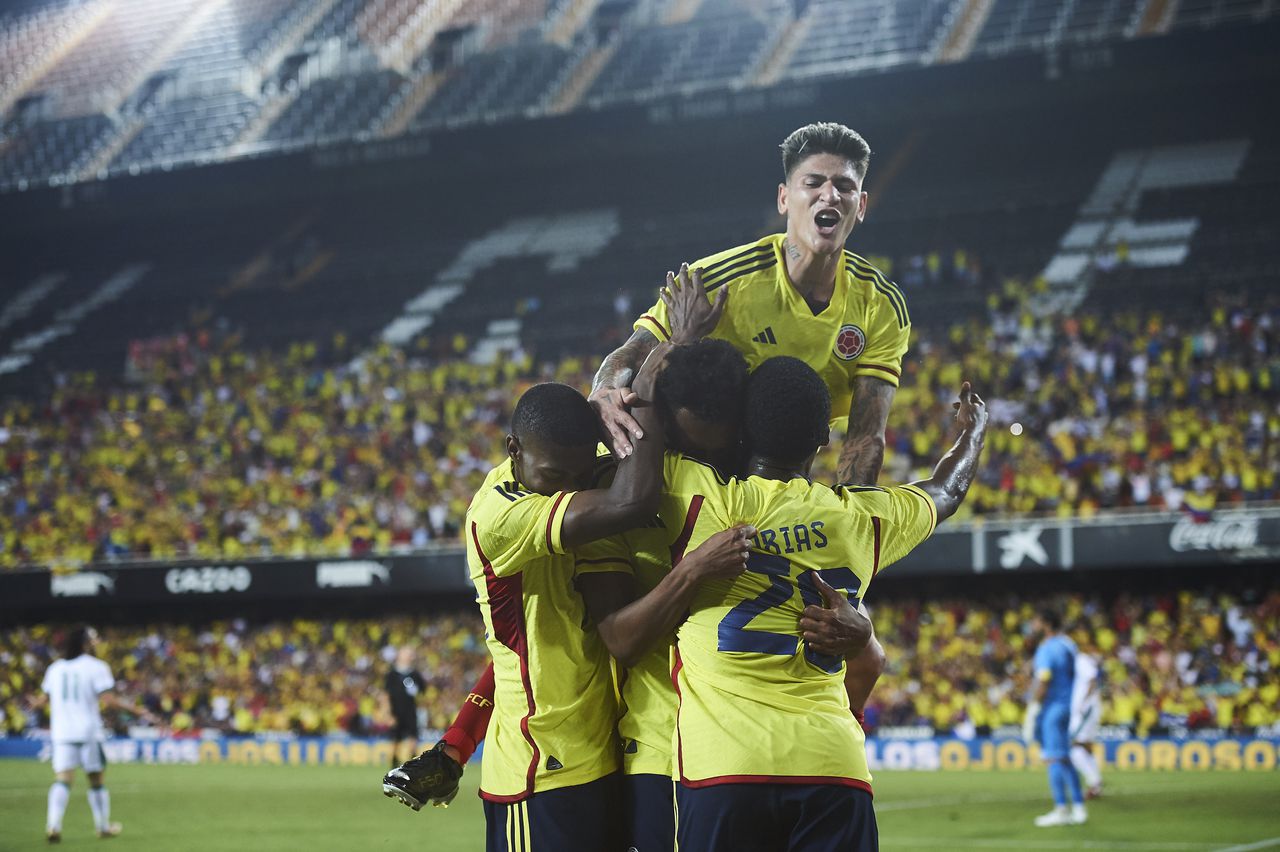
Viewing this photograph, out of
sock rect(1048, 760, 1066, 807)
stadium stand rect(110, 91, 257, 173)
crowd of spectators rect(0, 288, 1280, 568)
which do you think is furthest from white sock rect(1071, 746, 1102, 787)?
stadium stand rect(110, 91, 257, 173)

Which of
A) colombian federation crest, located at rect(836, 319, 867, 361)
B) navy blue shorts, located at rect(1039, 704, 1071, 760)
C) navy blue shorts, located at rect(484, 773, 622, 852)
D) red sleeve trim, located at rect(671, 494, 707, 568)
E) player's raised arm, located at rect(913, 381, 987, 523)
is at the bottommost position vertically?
navy blue shorts, located at rect(1039, 704, 1071, 760)

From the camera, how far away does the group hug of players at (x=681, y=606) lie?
405cm

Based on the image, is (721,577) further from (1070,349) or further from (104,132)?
(104,132)

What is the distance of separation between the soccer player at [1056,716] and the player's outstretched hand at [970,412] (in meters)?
7.66

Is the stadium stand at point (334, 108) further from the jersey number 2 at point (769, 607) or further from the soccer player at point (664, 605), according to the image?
the jersey number 2 at point (769, 607)

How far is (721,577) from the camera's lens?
4105mm

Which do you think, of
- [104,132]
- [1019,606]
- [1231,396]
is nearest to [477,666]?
[1019,606]

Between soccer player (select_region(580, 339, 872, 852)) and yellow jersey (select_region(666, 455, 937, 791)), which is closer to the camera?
yellow jersey (select_region(666, 455, 937, 791))

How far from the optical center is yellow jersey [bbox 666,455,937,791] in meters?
4.01

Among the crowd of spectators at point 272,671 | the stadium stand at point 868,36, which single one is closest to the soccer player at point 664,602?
the crowd of spectators at point 272,671

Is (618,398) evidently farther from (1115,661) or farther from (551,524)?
(1115,661)

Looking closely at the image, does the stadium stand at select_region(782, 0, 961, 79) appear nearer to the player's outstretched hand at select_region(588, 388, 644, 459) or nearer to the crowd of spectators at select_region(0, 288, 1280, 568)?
the crowd of spectators at select_region(0, 288, 1280, 568)

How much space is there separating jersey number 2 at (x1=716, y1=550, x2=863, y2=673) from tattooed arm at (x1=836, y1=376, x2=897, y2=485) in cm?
82

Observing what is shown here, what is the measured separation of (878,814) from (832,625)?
9.78 metres
